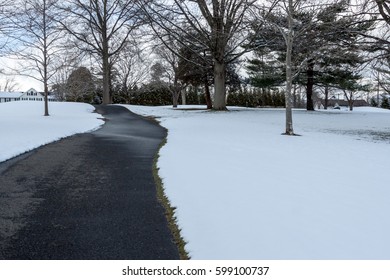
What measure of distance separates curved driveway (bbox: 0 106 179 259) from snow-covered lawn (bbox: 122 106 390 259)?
478mm

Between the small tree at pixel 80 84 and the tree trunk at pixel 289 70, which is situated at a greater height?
the small tree at pixel 80 84

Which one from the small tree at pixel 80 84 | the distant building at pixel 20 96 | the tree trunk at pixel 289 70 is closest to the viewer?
the tree trunk at pixel 289 70

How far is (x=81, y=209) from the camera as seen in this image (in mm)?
4898

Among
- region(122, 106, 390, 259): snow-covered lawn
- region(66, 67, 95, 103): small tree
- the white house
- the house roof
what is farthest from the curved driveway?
the house roof

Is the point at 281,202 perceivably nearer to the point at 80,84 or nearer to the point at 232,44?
the point at 232,44

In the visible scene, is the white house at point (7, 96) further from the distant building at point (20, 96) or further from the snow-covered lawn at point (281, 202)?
the snow-covered lawn at point (281, 202)

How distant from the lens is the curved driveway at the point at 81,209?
3654 mm

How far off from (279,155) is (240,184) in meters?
2.93

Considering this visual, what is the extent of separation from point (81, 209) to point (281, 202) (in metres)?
3.02

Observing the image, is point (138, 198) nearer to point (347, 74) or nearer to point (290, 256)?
point (290, 256)

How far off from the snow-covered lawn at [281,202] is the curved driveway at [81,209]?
48 centimetres

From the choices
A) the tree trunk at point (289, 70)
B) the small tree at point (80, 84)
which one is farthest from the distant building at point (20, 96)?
the tree trunk at point (289, 70)

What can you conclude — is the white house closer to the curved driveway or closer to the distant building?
the distant building

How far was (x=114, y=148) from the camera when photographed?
1006cm
